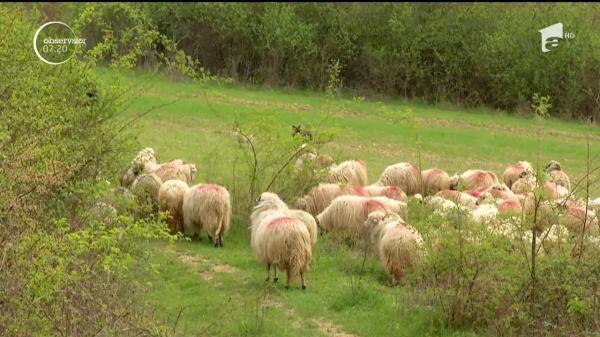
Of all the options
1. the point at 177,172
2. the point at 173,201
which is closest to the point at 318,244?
the point at 173,201

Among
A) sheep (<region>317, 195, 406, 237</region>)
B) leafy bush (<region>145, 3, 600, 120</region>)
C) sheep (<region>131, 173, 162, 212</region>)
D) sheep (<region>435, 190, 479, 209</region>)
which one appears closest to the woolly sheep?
sheep (<region>317, 195, 406, 237</region>)

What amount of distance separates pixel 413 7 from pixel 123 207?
25048 mm

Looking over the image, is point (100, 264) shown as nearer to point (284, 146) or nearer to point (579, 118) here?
point (284, 146)

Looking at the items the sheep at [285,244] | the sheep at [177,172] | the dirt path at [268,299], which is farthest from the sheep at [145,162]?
the sheep at [285,244]

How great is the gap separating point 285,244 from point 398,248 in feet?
4.70

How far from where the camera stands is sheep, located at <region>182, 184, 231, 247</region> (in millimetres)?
13430

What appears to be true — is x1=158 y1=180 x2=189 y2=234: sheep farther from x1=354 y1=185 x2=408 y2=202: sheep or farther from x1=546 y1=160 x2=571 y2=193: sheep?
x1=546 y1=160 x2=571 y2=193: sheep

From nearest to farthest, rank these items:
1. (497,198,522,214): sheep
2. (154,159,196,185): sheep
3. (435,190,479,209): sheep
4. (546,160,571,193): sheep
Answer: (497,198,522,214): sheep
(435,190,479,209): sheep
(154,159,196,185): sheep
(546,160,571,193): sheep

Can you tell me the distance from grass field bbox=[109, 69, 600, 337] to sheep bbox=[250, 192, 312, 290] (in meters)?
0.33

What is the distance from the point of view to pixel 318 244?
13.6 metres

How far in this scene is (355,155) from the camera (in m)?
22.6

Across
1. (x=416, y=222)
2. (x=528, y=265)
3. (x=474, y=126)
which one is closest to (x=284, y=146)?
(x=416, y=222)

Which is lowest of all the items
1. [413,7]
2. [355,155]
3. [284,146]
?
[355,155]

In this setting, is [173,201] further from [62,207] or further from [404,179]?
[404,179]
